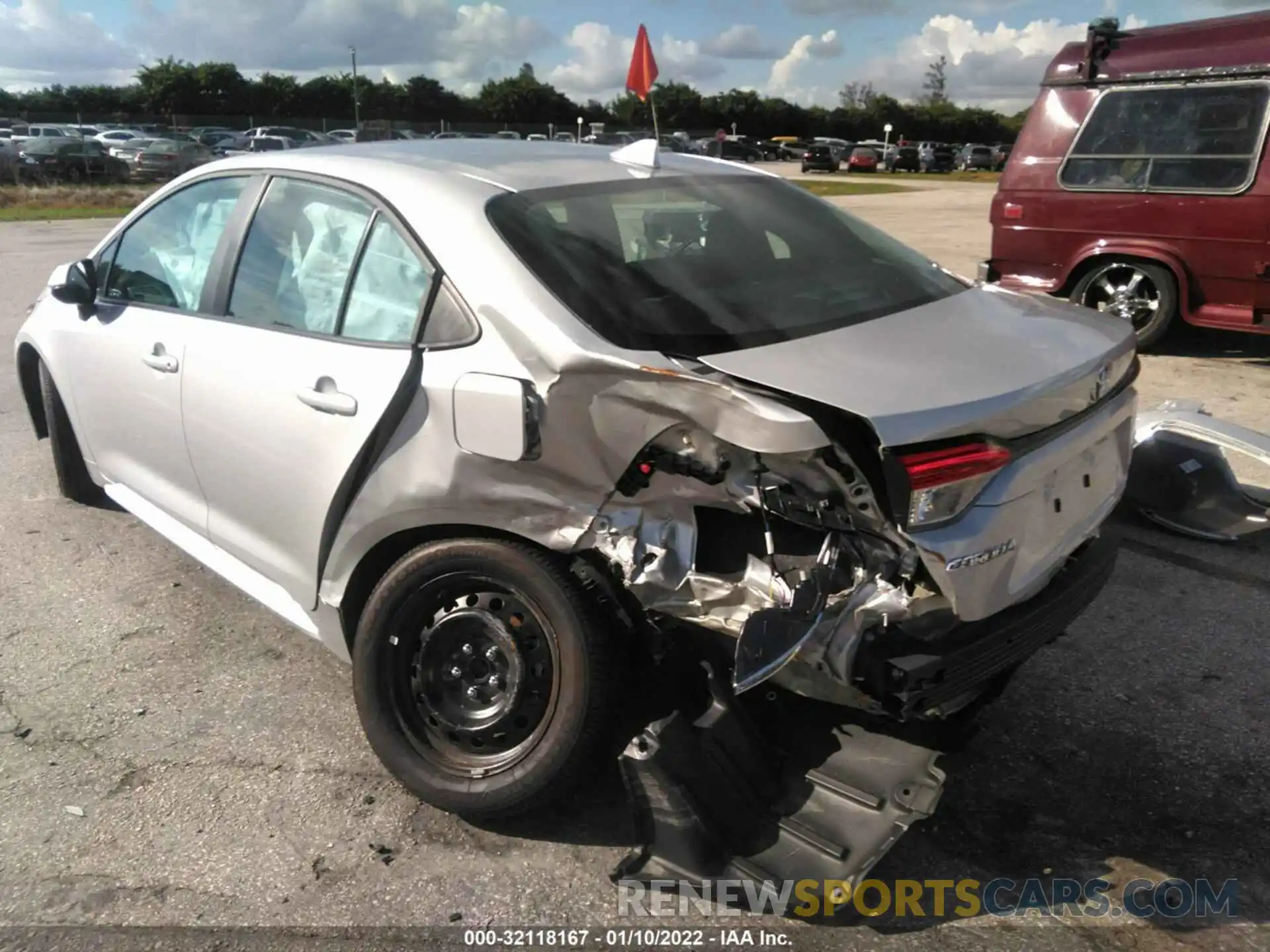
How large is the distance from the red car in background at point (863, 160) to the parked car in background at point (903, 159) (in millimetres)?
2622

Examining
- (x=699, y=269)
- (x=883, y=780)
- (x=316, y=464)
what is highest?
(x=699, y=269)

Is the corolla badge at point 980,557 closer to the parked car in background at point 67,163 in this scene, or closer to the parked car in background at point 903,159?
the parked car in background at point 67,163

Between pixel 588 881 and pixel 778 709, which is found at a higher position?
pixel 778 709

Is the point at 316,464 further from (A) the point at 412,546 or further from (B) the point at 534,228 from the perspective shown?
(B) the point at 534,228

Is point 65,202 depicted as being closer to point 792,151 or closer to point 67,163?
point 67,163

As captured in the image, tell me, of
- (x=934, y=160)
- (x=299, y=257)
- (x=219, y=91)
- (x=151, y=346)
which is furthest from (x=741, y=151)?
(x=299, y=257)

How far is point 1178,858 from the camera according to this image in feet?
8.71

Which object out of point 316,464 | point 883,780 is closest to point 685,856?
point 883,780

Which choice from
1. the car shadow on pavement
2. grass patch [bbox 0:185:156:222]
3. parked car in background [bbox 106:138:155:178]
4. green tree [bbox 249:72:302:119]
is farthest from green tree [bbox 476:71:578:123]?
the car shadow on pavement

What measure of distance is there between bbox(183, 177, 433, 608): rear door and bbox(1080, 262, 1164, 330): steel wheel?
257 inches

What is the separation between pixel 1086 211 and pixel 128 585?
7.28 meters

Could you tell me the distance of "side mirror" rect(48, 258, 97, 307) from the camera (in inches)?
160

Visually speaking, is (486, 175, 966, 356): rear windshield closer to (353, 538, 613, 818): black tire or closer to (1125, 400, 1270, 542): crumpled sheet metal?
(353, 538, 613, 818): black tire

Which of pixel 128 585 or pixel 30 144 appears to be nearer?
pixel 128 585
